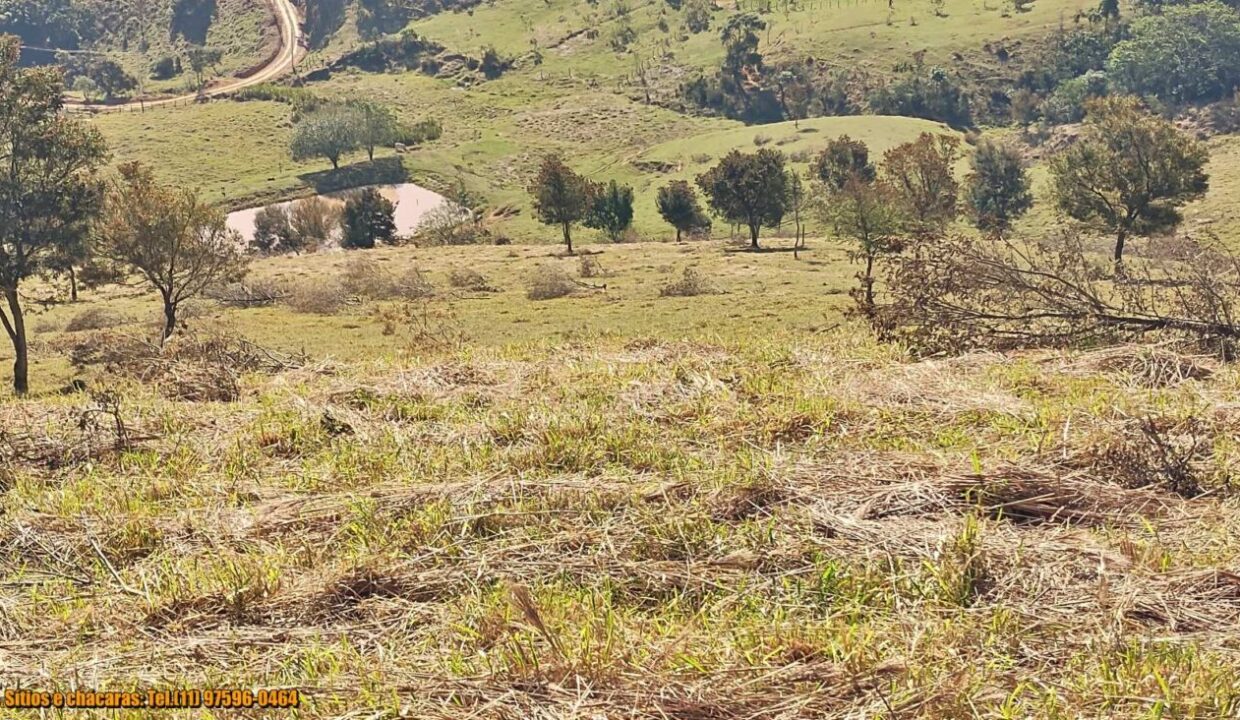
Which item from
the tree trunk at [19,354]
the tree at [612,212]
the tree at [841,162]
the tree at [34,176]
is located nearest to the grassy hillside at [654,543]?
the tree trunk at [19,354]

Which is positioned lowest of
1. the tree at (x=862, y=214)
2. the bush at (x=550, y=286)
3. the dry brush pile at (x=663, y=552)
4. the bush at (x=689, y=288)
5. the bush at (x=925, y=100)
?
the bush at (x=689, y=288)

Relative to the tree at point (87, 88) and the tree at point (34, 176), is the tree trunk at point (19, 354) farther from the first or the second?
the tree at point (87, 88)

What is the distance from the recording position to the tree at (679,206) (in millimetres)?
78000

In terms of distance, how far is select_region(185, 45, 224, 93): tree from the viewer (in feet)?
516

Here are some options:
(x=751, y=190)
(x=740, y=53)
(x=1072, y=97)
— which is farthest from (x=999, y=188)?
(x=740, y=53)

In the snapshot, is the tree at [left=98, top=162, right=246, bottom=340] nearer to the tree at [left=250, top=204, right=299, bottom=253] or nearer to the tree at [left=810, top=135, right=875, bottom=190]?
the tree at [left=250, top=204, right=299, bottom=253]

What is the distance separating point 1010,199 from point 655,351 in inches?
3049

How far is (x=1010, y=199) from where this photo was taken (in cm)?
7656

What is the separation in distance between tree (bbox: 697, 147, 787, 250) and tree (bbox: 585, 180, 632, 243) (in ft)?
34.3

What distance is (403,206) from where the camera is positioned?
332ft

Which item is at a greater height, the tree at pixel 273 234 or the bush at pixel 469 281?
the tree at pixel 273 234

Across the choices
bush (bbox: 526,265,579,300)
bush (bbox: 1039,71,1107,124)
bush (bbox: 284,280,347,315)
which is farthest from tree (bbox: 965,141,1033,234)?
bush (bbox: 1039,71,1107,124)

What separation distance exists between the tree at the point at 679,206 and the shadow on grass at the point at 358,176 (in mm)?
44750

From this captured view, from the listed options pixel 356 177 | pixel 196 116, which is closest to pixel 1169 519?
pixel 356 177
